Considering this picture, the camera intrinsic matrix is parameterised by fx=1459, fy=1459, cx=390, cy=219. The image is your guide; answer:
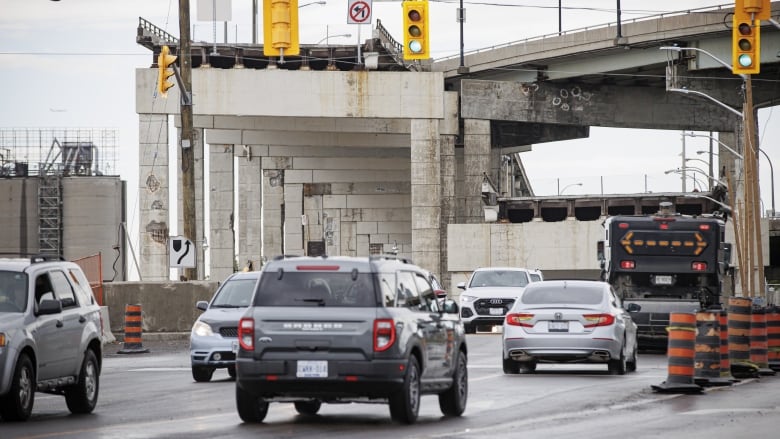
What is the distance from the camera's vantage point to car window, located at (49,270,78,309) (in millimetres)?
16703

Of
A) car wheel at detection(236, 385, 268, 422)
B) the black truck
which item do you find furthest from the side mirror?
the black truck

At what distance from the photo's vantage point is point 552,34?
66.7m

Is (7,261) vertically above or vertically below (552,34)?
below

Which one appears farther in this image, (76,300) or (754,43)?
(754,43)

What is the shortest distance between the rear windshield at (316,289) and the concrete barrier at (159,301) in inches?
934

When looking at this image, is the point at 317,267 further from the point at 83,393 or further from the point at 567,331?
the point at 567,331

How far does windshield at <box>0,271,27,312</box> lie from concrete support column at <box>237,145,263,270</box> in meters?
69.4

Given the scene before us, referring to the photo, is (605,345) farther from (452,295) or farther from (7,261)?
(452,295)

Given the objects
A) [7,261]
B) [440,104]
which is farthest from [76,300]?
[440,104]

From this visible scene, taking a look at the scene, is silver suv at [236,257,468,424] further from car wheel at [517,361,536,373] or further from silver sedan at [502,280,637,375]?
car wheel at [517,361,536,373]

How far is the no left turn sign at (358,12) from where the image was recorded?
56.3 metres

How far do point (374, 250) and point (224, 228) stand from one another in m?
52.6

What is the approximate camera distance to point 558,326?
2339 centimetres

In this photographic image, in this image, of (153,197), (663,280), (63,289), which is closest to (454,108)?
(153,197)
